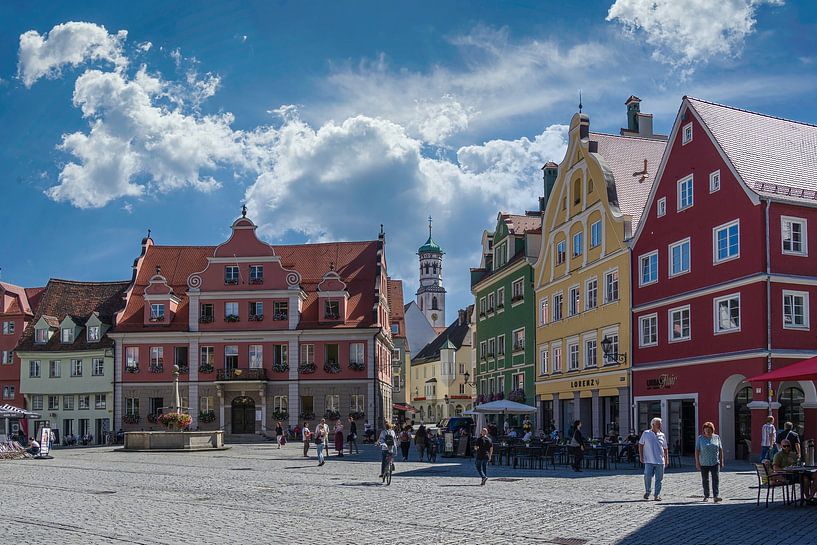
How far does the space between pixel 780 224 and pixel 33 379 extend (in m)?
59.0

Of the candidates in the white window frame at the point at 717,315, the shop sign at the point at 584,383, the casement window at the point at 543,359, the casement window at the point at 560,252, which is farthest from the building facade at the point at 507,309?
the white window frame at the point at 717,315

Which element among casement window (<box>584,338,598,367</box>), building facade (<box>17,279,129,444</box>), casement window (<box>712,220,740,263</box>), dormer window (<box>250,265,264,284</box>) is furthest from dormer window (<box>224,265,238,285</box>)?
casement window (<box>712,220,740,263</box>)

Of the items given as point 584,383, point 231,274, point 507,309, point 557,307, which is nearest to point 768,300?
point 584,383

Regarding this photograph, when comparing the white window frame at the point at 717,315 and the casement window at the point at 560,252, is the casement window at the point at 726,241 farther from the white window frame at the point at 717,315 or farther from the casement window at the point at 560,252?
the casement window at the point at 560,252

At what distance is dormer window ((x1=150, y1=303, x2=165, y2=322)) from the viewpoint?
7306 centimetres

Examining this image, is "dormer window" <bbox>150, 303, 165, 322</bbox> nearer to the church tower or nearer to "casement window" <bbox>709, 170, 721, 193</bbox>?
"casement window" <bbox>709, 170, 721, 193</bbox>

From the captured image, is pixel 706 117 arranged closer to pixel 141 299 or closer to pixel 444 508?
pixel 444 508

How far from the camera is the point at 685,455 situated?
4172 cm

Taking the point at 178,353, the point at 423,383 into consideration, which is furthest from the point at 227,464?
the point at 423,383

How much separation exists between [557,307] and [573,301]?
2.67 meters

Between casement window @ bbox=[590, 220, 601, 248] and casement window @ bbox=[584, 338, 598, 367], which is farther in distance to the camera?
casement window @ bbox=[584, 338, 598, 367]

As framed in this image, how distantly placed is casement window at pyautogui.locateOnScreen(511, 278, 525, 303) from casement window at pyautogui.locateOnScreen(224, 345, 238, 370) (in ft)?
67.6

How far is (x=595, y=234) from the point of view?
5084 cm

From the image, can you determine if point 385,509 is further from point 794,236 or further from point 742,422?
point 794,236
